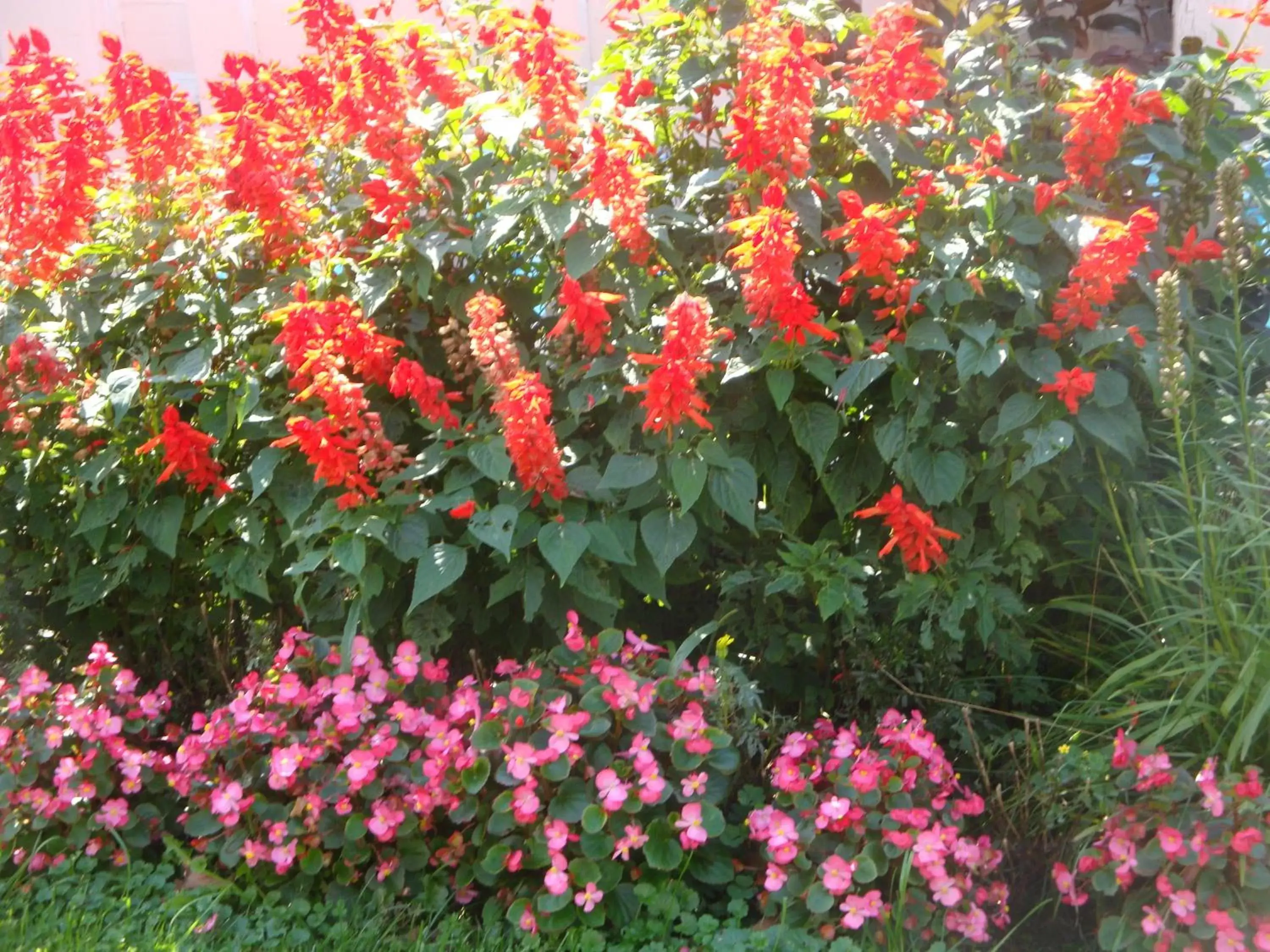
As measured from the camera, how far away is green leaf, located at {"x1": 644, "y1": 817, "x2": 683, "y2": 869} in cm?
243

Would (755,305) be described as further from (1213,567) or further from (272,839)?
(272,839)

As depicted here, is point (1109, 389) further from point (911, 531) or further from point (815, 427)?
point (815, 427)

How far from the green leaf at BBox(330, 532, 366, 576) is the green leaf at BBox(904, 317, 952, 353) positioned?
1.23m

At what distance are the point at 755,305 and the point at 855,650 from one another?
3.28 ft

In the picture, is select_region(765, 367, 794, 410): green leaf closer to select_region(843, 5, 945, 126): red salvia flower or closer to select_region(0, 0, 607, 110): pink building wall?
select_region(843, 5, 945, 126): red salvia flower

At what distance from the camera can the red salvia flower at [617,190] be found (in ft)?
8.50

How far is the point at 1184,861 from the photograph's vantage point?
2.26 meters

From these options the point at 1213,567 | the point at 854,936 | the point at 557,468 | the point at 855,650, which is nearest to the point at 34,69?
the point at 557,468

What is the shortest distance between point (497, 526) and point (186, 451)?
2.53 ft

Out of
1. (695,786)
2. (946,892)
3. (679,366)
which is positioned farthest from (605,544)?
(946,892)

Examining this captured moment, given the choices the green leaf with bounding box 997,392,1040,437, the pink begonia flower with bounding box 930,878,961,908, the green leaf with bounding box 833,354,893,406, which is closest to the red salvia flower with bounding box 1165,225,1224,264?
the green leaf with bounding box 997,392,1040,437

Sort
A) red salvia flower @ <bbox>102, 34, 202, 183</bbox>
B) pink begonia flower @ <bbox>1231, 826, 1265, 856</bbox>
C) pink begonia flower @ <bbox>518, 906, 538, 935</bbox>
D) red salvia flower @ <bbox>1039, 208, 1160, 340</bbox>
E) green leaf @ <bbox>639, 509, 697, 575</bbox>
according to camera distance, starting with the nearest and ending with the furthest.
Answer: pink begonia flower @ <bbox>1231, 826, 1265, 856</bbox>, pink begonia flower @ <bbox>518, 906, 538, 935</bbox>, red salvia flower @ <bbox>1039, 208, 1160, 340</bbox>, green leaf @ <bbox>639, 509, 697, 575</bbox>, red salvia flower @ <bbox>102, 34, 202, 183</bbox>

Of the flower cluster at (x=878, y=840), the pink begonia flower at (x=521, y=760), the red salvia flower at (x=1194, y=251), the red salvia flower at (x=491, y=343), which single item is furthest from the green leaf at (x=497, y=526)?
the red salvia flower at (x=1194, y=251)

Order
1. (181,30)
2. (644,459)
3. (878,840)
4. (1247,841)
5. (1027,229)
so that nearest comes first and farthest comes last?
(1247,841), (878,840), (644,459), (1027,229), (181,30)
